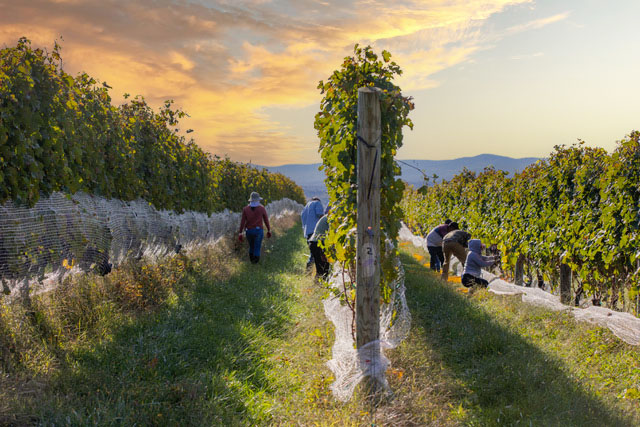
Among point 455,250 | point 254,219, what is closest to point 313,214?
point 254,219

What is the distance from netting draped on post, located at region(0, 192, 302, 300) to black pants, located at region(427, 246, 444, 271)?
6737mm

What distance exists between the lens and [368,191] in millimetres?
3791

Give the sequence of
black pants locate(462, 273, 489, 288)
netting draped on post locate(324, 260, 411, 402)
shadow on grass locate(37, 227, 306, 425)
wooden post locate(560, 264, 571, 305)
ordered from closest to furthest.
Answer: shadow on grass locate(37, 227, 306, 425), netting draped on post locate(324, 260, 411, 402), wooden post locate(560, 264, 571, 305), black pants locate(462, 273, 489, 288)

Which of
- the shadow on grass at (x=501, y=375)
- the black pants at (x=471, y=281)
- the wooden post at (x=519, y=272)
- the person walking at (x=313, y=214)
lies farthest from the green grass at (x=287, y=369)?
the wooden post at (x=519, y=272)

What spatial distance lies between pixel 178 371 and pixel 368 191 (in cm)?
263

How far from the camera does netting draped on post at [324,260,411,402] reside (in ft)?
12.1

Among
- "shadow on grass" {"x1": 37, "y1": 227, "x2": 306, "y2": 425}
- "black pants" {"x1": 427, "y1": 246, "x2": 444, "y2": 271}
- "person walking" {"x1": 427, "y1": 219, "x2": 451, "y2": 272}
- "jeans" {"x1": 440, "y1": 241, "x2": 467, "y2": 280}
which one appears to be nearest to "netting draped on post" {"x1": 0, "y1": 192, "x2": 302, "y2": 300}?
"shadow on grass" {"x1": 37, "y1": 227, "x2": 306, "y2": 425}

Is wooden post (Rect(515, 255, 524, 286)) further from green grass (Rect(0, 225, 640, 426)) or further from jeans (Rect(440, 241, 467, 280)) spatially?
green grass (Rect(0, 225, 640, 426))

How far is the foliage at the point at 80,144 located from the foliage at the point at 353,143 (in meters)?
3.21

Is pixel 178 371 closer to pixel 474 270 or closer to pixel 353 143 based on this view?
pixel 353 143

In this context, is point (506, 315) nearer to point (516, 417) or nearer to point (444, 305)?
point (444, 305)

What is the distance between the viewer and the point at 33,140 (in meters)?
4.63

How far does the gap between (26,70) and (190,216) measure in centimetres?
516

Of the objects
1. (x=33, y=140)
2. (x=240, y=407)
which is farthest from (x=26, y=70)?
(x=240, y=407)
